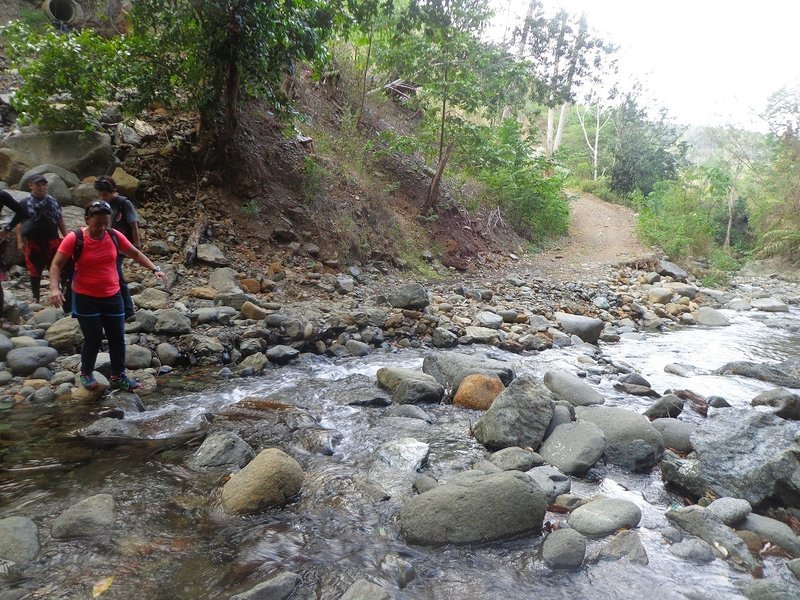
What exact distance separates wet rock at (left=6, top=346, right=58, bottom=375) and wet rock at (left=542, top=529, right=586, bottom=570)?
4.99 meters

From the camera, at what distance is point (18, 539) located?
8.20ft

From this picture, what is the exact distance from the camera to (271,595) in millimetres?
2270

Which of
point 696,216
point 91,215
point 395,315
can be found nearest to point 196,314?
point 91,215

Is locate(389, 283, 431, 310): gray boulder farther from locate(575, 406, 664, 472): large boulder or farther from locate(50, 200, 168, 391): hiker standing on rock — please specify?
locate(50, 200, 168, 391): hiker standing on rock

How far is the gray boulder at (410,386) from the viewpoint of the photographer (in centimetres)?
502

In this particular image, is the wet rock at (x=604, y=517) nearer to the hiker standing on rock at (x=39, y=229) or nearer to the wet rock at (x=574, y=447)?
the wet rock at (x=574, y=447)

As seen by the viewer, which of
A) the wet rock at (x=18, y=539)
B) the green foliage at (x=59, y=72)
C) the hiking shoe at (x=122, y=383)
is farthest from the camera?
the green foliage at (x=59, y=72)

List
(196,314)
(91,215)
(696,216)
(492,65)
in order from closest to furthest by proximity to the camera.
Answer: (91,215) < (196,314) < (492,65) < (696,216)

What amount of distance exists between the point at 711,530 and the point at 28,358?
6.00 m

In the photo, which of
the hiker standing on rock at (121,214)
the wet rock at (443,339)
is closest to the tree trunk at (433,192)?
the wet rock at (443,339)

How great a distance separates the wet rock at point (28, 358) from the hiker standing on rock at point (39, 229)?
1.20m

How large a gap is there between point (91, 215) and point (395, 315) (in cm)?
456

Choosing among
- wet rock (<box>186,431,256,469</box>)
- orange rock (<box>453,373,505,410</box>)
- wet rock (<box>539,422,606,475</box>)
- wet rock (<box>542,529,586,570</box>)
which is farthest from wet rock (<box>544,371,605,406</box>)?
wet rock (<box>186,431,256,469</box>)

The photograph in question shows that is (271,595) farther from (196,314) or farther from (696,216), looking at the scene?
(696,216)
